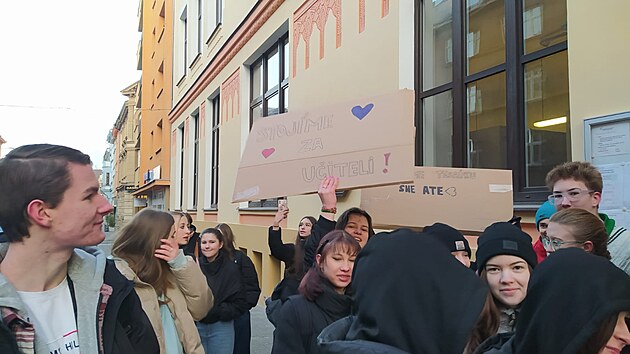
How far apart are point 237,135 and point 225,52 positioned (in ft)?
8.47

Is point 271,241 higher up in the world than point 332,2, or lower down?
lower down

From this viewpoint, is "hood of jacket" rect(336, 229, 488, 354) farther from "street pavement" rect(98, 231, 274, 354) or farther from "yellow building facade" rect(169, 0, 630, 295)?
"street pavement" rect(98, 231, 274, 354)

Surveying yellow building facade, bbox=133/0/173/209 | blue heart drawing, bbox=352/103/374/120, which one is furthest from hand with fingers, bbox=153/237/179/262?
yellow building facade, bbox=133/0/173/209

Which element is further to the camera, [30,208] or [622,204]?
[622,204]

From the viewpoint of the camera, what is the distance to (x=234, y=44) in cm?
1295

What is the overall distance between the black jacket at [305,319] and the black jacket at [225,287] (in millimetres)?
2173

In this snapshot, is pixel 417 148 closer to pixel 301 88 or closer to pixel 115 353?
pixel 301 88

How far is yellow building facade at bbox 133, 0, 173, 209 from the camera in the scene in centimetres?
2555

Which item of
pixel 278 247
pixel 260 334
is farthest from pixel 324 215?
pixel 260 334

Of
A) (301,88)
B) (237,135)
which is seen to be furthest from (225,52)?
(301,88)

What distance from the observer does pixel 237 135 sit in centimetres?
1262

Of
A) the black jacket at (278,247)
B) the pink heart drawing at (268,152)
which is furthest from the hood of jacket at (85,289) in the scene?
the black jacket at (278,247)

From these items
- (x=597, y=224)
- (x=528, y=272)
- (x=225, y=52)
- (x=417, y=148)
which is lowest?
(x=528, y=272)

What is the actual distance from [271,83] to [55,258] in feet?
32.1
